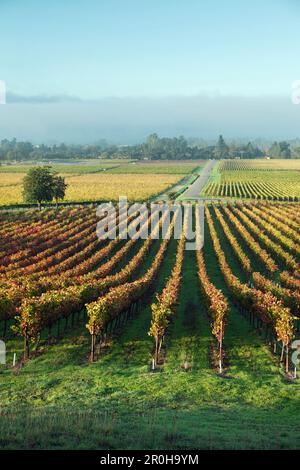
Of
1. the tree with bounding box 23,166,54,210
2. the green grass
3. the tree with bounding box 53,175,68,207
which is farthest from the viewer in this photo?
the tree with bounding box 53,175,68,207

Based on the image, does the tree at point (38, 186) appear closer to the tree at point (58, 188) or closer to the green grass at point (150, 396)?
the tree at point (58, 188)

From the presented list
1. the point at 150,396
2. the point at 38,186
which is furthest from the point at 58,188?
the point at 150,396

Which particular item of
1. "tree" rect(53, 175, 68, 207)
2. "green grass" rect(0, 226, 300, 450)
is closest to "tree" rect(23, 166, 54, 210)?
"tree" rect(53, 175, 68, 207)

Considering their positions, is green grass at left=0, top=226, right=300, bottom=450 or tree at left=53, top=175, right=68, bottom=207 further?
tree at left=53, top=175, right=68, bottom=207

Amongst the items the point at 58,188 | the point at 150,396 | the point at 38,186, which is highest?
the point at 38,186

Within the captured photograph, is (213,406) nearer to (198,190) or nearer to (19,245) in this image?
(19,245)

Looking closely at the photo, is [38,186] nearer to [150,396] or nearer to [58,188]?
[58,188]

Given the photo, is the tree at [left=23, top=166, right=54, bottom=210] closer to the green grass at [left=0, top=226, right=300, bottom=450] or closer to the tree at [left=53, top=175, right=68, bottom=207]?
the tree at [left=53, top=175, right=68, bottom=207]
